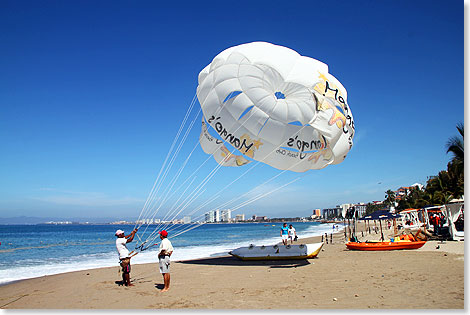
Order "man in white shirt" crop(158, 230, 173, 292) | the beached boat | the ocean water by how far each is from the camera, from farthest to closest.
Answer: the ocean water → the beached boat → "man in white shirt" crop(158, 230, 173, 292)

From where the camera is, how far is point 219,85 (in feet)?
26.1

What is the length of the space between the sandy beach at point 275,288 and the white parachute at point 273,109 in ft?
9.09

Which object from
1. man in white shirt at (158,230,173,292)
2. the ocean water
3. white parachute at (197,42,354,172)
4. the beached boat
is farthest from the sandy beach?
white parachute at (197,42,354,172)

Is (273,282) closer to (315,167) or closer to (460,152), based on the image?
(315,167)

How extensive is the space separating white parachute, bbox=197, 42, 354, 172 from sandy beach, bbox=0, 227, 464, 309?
2.77 meters

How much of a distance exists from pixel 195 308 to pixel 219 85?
16.7 feet

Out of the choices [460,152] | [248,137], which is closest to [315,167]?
[248,137]

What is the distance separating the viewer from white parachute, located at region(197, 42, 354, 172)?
7.19m

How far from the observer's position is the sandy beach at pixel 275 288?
4.68 metres

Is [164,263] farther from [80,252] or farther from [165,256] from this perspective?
[80,252]

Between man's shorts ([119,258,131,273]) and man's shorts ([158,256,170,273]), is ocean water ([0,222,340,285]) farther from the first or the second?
man's shorts ([119,258,131,273])

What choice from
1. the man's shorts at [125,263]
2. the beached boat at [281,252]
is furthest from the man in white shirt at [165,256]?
the beached boat at [281,252]

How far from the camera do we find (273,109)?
8125mm

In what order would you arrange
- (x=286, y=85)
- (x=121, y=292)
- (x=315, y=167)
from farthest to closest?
1. (x=315, y=167)
2. (x=286, y=85)
3. (x=121, y=292)
